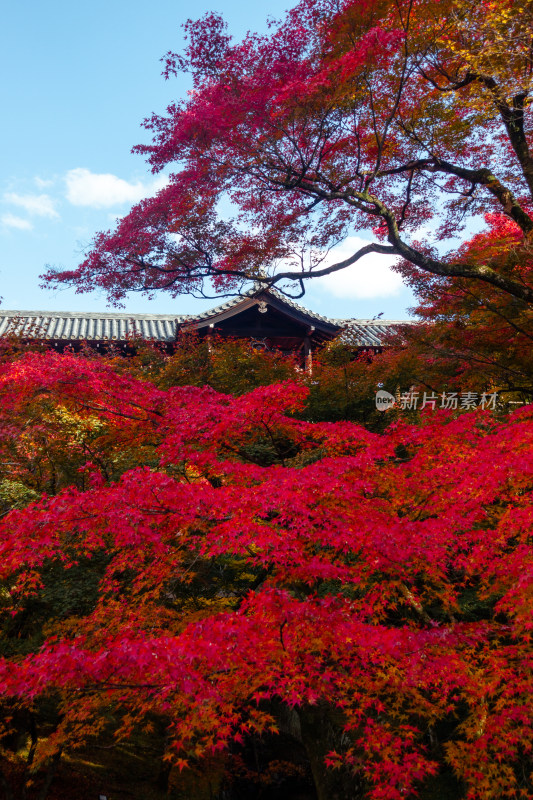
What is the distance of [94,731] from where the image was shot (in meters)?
6.20

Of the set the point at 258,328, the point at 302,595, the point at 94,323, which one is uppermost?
the point at 94,323

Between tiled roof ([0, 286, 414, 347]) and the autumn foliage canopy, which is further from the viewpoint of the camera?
tiled roof ([0, 286, 414, 347])

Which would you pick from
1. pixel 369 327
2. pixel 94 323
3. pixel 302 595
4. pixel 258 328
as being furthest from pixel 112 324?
pixel 302 595

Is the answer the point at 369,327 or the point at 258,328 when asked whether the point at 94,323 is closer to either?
the point at 258,328

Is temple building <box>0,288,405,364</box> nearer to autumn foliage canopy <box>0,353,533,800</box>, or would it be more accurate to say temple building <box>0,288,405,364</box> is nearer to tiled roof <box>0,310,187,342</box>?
tiled roof <box>0,310,187,342</box>

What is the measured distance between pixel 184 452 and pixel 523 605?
379cm

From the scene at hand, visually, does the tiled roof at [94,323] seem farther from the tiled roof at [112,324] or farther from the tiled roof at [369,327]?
the tiled roof at [369,327]

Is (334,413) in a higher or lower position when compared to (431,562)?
higher

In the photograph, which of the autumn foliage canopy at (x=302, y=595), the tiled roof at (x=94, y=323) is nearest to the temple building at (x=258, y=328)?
the tiled roof at (x=94, y=323)

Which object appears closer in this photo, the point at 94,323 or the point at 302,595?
the point at 302,595

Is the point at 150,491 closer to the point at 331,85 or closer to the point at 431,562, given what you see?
the point at 431,562

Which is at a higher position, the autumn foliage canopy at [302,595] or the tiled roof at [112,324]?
the tiled roof at [112,324]

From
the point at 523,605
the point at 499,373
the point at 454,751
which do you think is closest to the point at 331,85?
the point at 499,373

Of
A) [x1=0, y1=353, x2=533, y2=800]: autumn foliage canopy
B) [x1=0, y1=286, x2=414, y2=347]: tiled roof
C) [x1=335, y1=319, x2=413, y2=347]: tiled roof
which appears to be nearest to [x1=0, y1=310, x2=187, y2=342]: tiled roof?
[x1=0, y1=286, x2=414, y2=347]: tiled roof
